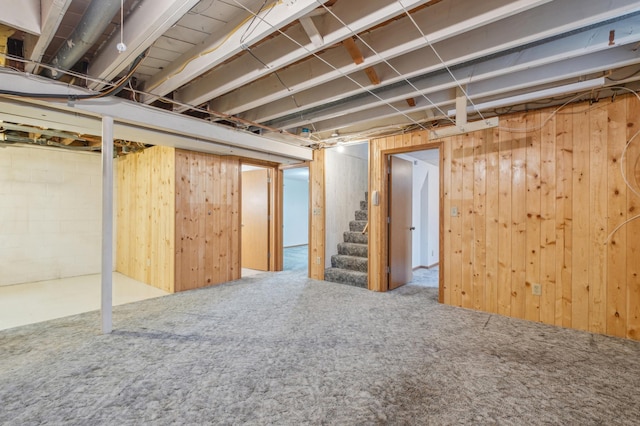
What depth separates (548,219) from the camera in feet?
10.5

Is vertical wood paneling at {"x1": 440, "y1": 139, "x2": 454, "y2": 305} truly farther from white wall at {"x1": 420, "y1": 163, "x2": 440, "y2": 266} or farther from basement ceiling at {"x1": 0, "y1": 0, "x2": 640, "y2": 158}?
white wall at {"x1": 420, "y1": 163, "x2": 440, "y2": 266}

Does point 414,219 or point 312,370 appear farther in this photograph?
point 414,219

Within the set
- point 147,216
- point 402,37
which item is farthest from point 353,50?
point 147,216

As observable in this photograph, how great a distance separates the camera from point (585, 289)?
119 inches

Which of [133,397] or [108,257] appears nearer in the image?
[133,397]

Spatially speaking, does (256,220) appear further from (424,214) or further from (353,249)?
(424,214)

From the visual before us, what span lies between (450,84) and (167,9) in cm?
231

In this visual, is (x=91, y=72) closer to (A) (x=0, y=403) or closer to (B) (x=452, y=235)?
(A) (x=0, y=403)

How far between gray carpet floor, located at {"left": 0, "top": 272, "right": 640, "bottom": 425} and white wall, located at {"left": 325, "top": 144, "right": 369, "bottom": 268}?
2.06 meters

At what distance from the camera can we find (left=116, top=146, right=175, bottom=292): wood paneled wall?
14.5 feet

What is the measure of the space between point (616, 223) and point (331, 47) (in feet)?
10.7

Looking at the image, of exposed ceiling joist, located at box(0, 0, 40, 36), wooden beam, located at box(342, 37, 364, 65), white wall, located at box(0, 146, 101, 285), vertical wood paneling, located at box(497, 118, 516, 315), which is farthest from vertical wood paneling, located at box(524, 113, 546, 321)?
white wall, located at box(0, 146, 101, 285)

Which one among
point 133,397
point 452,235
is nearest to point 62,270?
point 133,397

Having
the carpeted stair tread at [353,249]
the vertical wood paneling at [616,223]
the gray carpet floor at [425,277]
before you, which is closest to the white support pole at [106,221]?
the carpeted stair tread at [353,249]
